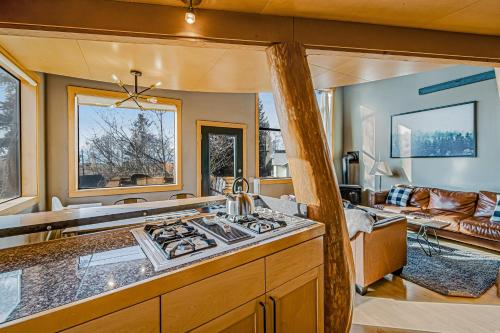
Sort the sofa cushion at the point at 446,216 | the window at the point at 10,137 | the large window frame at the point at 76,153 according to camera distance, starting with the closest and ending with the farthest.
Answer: the window at the point at 10,137
the sofa cushion at the point at 446,216
the large window frame at the point at 76,153

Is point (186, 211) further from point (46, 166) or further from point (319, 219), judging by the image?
point (46, 166)

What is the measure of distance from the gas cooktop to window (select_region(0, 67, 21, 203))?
2.39 meters

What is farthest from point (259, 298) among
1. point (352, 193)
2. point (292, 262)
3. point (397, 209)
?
point (352, 193)

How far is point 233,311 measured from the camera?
105 cm

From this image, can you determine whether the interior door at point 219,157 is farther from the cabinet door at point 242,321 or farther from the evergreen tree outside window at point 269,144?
the cabinet door at point 242,321

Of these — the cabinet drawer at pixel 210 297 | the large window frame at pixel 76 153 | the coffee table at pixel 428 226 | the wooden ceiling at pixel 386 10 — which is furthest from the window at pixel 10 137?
the coffee table at pixel 428 226

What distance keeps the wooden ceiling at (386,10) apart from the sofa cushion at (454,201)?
329 centimetres

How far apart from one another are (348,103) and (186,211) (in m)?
6.24

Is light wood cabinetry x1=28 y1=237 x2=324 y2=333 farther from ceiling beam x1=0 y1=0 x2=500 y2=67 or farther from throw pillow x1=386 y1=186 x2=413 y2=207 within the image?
throw pillow x1=386 y1=186 x2=413 y2=207

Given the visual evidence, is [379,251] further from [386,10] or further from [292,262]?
[386,10]

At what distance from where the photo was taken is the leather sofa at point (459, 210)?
3391mm

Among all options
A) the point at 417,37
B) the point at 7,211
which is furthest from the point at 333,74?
the point at 7,211

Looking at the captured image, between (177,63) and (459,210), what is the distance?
5012 millimetres

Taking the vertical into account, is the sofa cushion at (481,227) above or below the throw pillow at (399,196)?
below
